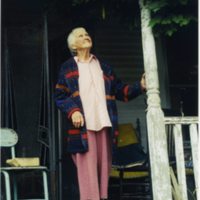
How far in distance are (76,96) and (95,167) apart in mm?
629

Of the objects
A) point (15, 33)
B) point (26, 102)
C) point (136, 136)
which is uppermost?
point (15, 33)

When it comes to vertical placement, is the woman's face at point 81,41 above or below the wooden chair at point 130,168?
above

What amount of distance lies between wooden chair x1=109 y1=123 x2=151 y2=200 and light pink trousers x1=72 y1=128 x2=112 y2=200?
916 mm

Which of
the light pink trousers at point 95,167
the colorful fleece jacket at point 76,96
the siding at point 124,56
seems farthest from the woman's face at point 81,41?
the siding at point 124,56

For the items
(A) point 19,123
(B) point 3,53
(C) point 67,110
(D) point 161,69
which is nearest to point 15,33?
(B) point 3,53

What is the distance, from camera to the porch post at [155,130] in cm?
445

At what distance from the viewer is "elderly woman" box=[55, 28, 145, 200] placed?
4.56m

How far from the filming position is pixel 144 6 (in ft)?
15.4

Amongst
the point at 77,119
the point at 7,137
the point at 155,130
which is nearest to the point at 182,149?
the point at 155,130

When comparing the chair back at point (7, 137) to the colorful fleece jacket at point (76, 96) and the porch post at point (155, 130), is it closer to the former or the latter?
the colorful fleece jacket at point (76, 96)

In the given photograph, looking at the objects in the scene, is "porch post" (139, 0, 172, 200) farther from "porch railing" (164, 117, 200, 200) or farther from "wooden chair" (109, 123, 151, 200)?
"wooden chair" (109, 123, 151, 200)

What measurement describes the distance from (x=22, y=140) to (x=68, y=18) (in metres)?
1.57

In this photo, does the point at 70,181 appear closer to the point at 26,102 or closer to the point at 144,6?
the point at 26,102

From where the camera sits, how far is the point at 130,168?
5.84 meters
